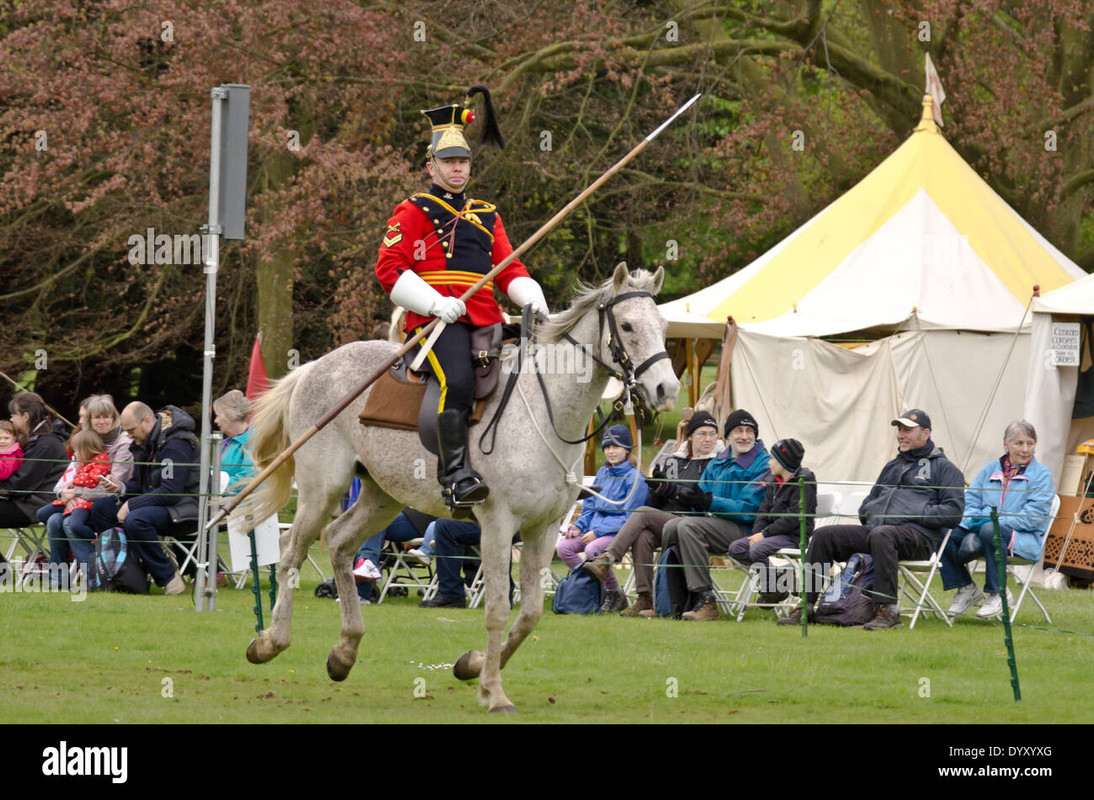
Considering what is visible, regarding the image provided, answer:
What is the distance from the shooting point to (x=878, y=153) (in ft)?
73.6

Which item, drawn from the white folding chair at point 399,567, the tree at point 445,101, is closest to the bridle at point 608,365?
the white folding chair at point 399,567

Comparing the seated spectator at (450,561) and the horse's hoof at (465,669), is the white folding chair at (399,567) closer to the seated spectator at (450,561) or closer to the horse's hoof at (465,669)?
the seated spectator at (450,561)

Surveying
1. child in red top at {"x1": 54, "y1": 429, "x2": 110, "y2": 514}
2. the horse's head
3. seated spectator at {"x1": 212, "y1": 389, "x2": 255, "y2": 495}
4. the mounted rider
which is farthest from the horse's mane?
child in red top at {"x1": 54, "y1": 429, "x2": 110, "y2": 514}

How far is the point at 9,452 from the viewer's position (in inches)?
572

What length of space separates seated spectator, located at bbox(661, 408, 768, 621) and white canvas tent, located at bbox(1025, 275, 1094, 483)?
3.91 meters

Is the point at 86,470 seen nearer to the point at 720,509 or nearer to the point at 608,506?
the point at 608,506

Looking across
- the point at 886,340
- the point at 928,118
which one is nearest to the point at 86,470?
the point at 886,340

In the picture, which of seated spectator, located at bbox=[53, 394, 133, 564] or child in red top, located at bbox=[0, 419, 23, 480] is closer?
seated spectator, located at bbox=[53, 394, 133, 564]

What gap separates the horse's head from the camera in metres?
Result: 8.01

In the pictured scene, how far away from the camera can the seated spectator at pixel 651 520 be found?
13094 mm

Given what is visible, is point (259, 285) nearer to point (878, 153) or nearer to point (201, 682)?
point (878, 153)

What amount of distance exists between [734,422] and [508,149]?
1016cm

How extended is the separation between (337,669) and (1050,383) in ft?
29.9

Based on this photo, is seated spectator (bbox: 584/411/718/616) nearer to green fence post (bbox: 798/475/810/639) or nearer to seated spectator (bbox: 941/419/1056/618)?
green fence post (bbox: 798/475/810/639)
